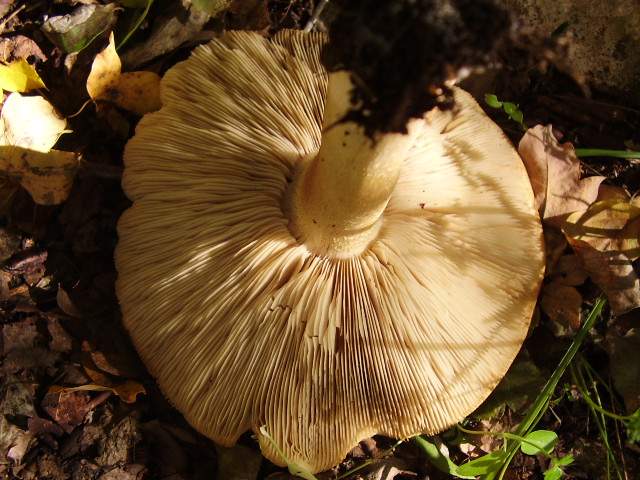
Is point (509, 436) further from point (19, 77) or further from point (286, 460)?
point (19, 77)

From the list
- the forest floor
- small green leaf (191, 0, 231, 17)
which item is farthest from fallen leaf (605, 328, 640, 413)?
small green leaf (191, 0, 231, 17)

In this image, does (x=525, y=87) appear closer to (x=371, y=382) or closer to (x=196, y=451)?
(x=371, y=382)

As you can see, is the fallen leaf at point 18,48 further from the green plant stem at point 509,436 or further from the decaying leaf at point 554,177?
the green plant stem at point 509,436

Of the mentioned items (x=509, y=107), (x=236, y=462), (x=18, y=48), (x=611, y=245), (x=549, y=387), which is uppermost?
(x=509, y=107)

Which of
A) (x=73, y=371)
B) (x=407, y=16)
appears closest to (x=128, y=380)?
(x=73, y=371)

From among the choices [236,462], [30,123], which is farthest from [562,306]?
[30,123]

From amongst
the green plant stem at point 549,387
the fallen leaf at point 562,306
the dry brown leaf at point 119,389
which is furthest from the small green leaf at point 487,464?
the dry brown leaf at point 119,389
